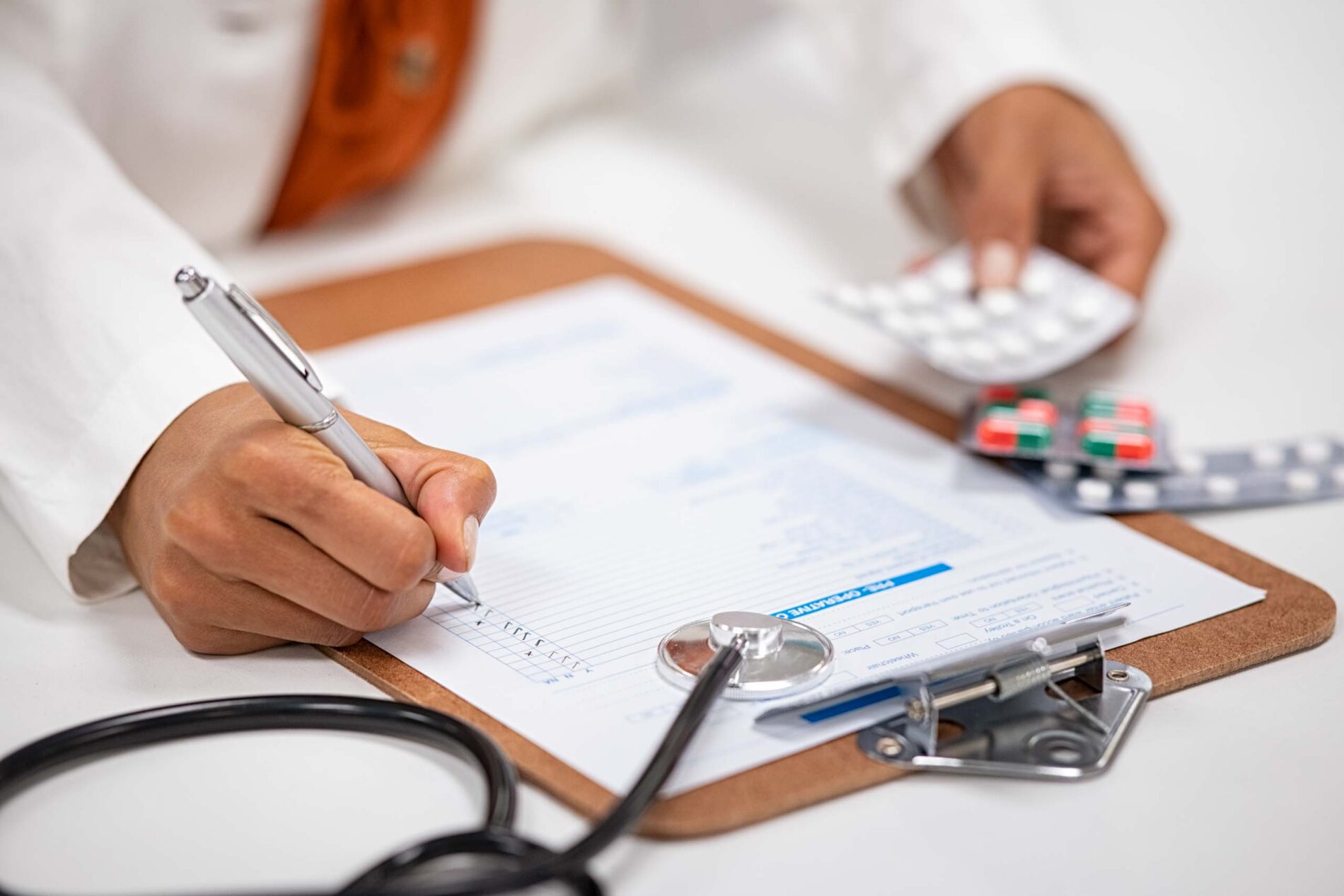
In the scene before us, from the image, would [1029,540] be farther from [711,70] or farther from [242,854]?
[711,70]

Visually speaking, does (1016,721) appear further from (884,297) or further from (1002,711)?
(884,297)

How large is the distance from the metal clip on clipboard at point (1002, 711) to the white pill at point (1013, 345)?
24 centimetres

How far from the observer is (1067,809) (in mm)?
456

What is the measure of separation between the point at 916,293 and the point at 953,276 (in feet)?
0.11

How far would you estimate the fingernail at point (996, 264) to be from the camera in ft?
2.50

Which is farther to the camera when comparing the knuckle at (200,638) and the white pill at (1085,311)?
the white pill at (1085,311)

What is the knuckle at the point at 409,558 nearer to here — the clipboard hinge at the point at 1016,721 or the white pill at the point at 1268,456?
the clipboard hinge at the point at 1016,721

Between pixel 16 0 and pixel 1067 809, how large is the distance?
26.5 inches

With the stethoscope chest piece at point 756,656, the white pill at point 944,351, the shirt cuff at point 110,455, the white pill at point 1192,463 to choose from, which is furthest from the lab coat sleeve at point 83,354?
the white pill at point 1192,463

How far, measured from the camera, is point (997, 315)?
746 millimetres

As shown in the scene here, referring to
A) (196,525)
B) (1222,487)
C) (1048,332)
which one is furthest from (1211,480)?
(196,525)

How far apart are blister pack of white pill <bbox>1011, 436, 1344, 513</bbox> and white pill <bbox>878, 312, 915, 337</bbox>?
0.09 metres

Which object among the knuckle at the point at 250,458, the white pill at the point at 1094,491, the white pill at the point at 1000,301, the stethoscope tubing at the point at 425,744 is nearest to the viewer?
the stethoscope tubing at the point at 425,744

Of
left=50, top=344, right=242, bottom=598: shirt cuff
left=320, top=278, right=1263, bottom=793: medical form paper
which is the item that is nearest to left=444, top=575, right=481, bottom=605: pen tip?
left=320, top=278, right=1263, bottom=793: medical form paper
